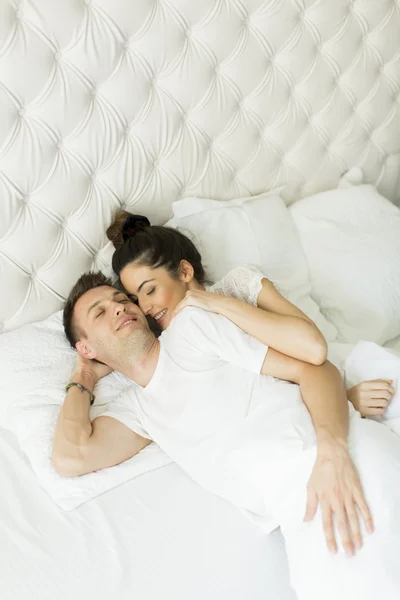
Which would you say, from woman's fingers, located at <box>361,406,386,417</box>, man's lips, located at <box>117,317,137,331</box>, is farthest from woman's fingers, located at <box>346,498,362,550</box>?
man's lips, located at <box>117,317,137,331</box>

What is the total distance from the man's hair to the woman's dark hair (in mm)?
74

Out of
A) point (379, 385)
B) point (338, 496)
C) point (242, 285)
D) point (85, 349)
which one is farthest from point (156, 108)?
point (338, 496)

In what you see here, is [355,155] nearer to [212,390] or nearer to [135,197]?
[135,197]

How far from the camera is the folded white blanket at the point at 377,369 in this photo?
1502mm

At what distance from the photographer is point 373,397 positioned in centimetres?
150

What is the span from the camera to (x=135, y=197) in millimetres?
1916

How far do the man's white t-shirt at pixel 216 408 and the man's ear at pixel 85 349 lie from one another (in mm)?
Answer: 161

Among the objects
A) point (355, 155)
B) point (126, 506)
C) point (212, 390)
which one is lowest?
point (126, 506)

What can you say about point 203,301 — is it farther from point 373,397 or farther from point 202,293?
point 373,397

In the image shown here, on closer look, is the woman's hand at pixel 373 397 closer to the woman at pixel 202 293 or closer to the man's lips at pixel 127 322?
the woman at pixel 202 293

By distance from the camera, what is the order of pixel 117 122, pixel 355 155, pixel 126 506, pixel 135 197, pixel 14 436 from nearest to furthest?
pixel 126 506 → pixel 14 436 → pixel 117 122 → pixel 135 197 → pixel 355 155

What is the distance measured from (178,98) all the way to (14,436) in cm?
115

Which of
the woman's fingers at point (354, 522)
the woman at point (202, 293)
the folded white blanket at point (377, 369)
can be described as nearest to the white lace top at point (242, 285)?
the woman at point (202, 293)

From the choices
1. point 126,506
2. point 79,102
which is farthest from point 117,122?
point 126,506
